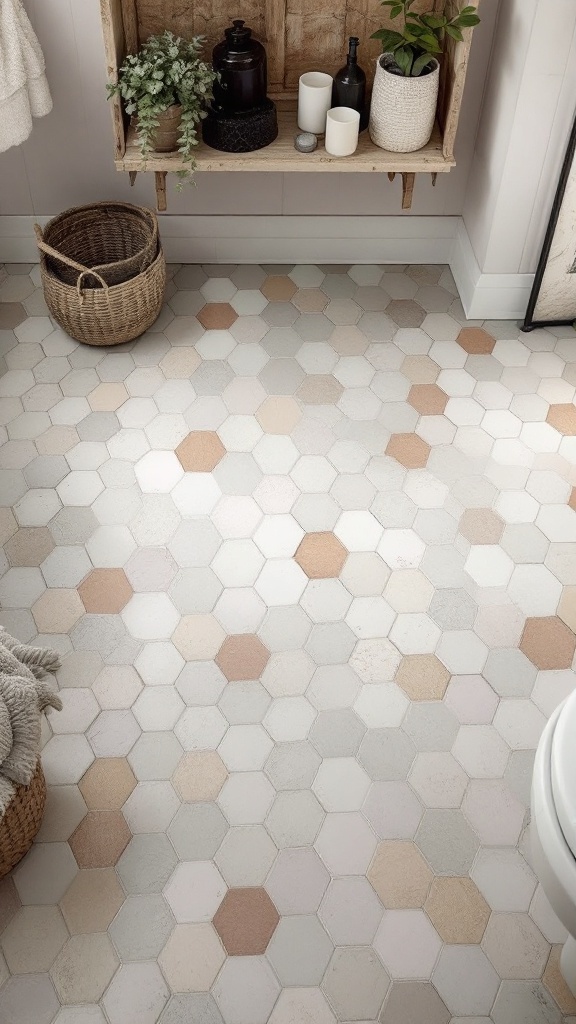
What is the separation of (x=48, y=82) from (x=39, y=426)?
0.91m

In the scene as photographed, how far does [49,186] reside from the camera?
261 cm

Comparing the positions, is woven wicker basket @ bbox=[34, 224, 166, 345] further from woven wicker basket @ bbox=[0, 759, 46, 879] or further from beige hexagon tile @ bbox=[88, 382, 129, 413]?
woven wicker basket @ bbox=[0, 759, 46, 879]

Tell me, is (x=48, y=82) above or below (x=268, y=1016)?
above

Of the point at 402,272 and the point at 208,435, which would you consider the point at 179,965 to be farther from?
the point at 402,272

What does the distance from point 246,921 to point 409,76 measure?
1.87 metres

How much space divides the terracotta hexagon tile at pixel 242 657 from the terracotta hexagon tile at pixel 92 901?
17.9 inches

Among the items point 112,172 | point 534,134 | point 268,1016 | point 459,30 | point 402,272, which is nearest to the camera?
point 268,1016

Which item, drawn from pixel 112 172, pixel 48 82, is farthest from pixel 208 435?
pixel 48 82

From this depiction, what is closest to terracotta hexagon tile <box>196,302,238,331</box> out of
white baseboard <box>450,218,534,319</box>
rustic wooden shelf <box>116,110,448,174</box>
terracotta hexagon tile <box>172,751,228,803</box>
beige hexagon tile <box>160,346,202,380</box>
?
beige hexagon tile <box>160,346,202,380</box>

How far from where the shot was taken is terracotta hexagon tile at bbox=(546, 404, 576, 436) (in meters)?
2.37

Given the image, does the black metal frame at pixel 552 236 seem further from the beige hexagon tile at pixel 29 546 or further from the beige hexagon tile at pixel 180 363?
the beige hexagon tile at pixel 29 546

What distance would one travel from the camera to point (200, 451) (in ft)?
7.55

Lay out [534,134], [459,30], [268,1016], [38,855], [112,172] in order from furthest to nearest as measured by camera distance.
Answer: [112,172]
[534,134]
[459,30]
[38,855]
[268,1016]

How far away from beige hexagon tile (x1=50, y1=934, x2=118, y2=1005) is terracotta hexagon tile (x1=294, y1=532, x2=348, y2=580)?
87 centimetres
